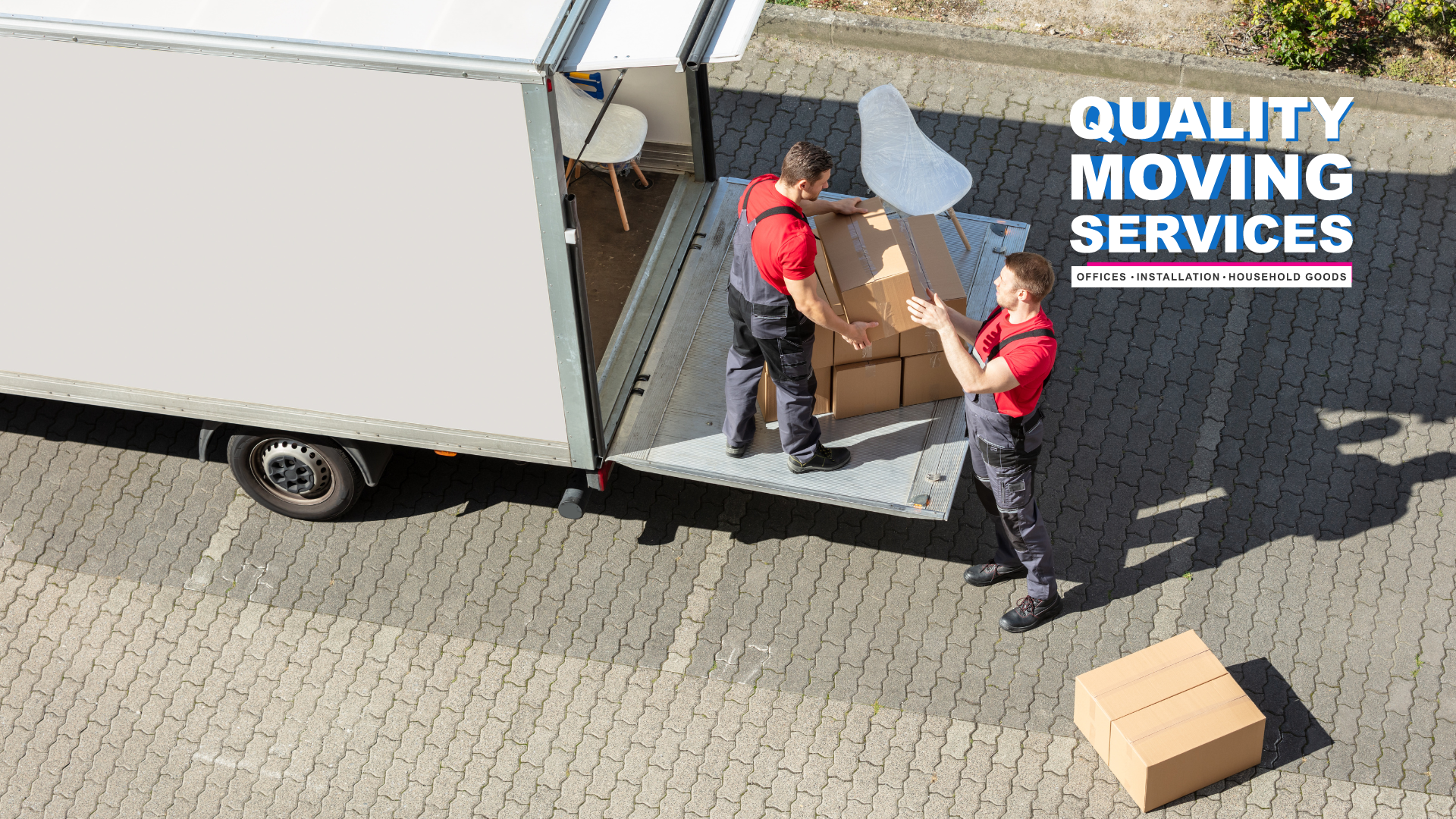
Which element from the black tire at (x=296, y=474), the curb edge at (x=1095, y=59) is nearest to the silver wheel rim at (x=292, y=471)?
the black tire at (x=296, y=474)

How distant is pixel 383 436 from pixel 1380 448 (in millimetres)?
5646

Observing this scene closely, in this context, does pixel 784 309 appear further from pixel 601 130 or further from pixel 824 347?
pixel 601 130

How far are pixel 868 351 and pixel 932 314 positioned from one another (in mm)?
556

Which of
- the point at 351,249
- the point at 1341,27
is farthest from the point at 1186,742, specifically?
the point at 1341,27

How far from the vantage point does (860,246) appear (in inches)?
243

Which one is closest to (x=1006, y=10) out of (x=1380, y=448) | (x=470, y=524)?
(x=1380, y=448)

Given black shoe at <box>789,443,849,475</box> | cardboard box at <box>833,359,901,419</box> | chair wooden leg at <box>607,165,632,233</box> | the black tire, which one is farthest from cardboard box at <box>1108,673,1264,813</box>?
the black tire

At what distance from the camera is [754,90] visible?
9.83 m

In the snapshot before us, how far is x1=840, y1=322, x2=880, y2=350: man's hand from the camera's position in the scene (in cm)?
597

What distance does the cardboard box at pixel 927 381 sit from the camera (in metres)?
6.48

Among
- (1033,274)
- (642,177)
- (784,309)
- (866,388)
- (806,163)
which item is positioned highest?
(806,163)

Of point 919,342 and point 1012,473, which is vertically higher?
point 919,342

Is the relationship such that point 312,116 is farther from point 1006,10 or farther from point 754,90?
point 1006,10

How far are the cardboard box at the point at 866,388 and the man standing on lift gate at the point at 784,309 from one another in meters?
0.22
